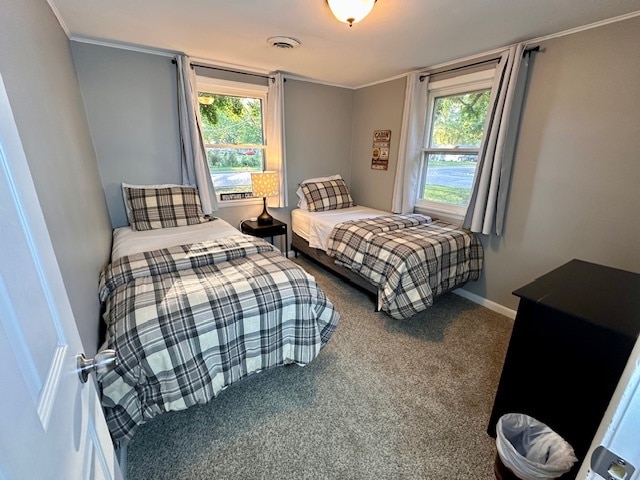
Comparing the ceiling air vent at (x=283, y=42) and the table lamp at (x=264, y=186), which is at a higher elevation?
the ceiling air vent at (x=283, y=42)

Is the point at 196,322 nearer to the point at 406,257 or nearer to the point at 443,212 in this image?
the point at 406,257

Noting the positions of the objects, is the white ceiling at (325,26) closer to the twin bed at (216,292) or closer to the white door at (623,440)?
the twin bed at (216,292)

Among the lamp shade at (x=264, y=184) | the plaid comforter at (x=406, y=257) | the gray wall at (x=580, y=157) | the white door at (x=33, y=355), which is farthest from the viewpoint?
the lamp shade at (x=264, y=184)

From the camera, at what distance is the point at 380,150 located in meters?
3.56

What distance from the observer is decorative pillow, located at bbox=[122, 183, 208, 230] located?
256 centimetres

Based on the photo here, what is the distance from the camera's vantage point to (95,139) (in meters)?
2.47

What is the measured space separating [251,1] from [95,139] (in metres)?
1.85

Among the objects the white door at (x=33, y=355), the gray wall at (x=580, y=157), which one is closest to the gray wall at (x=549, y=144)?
the gray wall at (x=580, y=157)

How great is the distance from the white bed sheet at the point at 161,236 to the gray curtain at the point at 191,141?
14.9 inches

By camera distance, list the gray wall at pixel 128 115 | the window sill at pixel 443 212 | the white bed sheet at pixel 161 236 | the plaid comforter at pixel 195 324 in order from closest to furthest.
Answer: the plaid comforter at pixel 195 324
the white bed sheet at pixel 161 236
the gray wall at pixel 128 115
the window sill at pixel 443 212

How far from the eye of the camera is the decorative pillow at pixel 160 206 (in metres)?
2.56

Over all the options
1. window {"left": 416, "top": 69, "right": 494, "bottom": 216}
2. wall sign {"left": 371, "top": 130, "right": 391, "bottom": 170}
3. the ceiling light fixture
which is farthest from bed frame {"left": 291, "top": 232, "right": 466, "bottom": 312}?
the ceiling light fixture

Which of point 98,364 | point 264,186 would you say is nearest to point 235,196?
point 264,186

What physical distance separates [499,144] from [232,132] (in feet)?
8.77
